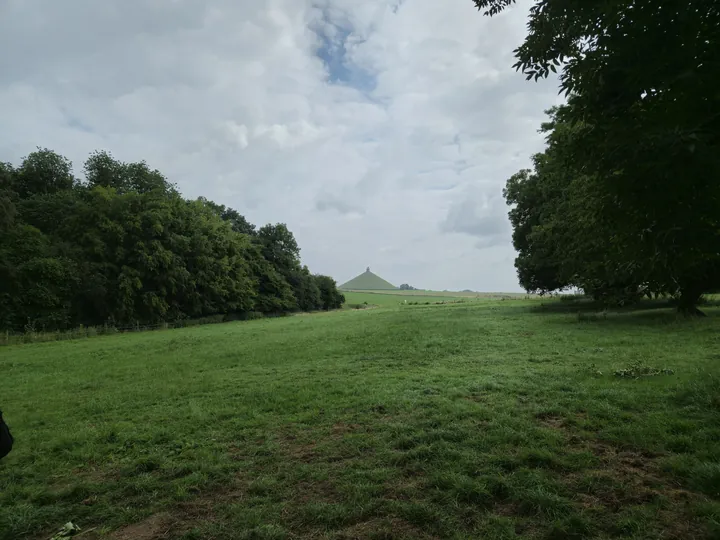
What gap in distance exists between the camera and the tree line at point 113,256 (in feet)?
103

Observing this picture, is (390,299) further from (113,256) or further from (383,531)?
(383,531)

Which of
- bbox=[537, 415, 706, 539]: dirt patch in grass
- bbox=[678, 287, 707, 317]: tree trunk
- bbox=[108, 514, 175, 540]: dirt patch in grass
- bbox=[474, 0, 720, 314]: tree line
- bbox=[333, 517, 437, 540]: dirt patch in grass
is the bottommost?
bbox=[108, 514, 175, 540]: dirt patch in grass

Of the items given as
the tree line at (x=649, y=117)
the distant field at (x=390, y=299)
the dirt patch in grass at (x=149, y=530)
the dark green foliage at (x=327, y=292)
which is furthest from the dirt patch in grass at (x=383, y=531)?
the distant field at (x=390, y=299)

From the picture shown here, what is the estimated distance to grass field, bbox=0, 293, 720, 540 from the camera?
3.71m

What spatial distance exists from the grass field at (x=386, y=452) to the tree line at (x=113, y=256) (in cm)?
2536

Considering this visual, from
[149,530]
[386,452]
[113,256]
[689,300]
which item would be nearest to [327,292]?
[113,256]

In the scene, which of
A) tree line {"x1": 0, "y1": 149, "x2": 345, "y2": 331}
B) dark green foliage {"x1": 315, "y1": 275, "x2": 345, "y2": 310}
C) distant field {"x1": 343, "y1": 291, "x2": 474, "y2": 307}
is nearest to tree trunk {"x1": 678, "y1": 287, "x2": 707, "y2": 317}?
tree line {"x1": 0, "y1": 149, "x2": 345, "y2": 331}

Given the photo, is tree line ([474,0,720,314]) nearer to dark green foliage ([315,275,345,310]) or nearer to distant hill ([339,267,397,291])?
dark green foliage ([315,275,345,310])

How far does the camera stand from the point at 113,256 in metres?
37.3

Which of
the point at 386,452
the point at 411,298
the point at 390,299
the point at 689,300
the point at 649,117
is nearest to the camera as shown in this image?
the point at 649,117

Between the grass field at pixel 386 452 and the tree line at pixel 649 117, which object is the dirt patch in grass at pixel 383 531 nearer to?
the grass field at pixel 386 452

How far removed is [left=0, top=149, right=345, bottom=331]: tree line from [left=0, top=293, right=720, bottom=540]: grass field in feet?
83.2

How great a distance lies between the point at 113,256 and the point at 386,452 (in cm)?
3961

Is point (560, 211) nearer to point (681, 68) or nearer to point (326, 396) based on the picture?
point (326, 396)
